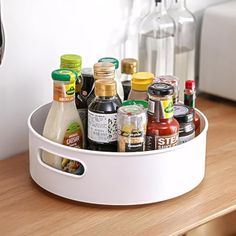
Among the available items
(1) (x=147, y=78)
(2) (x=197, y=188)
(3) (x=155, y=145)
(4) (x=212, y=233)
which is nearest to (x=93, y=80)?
(1) (x=147, y=78)

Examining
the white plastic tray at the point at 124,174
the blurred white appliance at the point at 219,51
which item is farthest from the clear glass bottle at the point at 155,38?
the white plastic tray at the point at 124,174

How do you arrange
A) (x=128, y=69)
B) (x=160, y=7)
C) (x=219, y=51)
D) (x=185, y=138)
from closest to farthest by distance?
(x=185, y=138) → (x=128, y=69) → (x=160, y=7) → (x=219, y=51)

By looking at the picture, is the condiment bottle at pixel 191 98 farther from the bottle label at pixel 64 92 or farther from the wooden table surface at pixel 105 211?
the bottle label at pixel 64 92

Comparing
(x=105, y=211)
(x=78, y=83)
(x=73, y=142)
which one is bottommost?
(x=105, y=211)

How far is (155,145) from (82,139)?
0.17 m

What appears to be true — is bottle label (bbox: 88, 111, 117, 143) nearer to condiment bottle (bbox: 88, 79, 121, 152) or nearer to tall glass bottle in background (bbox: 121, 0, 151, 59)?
condiment bottle (bbox: 88, 79, 121, 152)

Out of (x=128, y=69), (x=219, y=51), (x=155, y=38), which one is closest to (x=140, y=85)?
(x=128, y=69)

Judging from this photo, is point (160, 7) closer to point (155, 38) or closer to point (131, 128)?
point (155, 38)

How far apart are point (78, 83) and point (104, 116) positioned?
0.47 feet

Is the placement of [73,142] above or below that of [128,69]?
below

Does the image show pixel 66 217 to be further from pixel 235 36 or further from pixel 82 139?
pixel 235 36

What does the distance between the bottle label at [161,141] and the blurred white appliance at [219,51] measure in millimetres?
556

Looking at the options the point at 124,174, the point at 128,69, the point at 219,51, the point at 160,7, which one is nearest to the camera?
the point at 124,174

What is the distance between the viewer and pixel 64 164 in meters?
1.45
